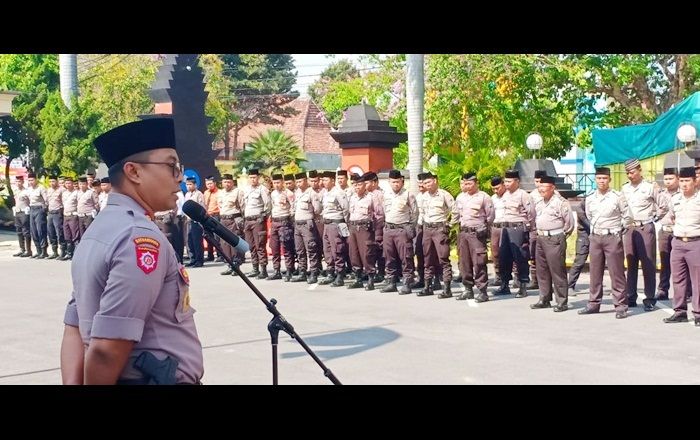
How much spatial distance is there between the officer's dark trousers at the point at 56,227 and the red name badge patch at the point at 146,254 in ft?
61.1

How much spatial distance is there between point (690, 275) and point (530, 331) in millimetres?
2082

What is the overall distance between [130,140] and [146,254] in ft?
1.44

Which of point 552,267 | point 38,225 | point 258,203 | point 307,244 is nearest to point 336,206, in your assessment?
point 307,244

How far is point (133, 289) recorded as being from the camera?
114 inches

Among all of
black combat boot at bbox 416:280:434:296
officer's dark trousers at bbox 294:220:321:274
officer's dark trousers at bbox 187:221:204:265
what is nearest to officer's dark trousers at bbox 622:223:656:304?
black combat boot at bbox 416:280:434:296

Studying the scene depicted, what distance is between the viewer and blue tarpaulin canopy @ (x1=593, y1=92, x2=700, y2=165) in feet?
63.7

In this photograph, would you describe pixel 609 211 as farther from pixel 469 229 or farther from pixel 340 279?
pixel 340 279

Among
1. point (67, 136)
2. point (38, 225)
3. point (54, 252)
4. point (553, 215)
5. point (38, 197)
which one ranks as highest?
point (67, 136)

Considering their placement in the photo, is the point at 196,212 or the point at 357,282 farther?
the point at 357,282

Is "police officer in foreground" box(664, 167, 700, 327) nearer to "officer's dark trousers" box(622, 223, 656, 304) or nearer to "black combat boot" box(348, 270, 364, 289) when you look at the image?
"officer's dark trousers" box(622, 223, 656, 304)
